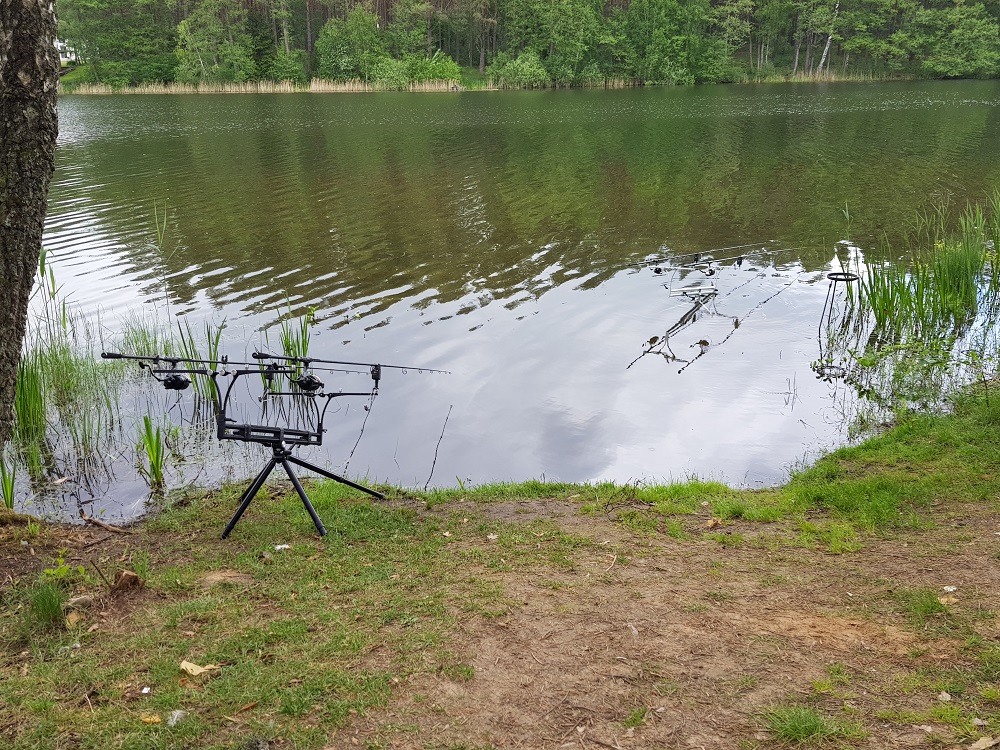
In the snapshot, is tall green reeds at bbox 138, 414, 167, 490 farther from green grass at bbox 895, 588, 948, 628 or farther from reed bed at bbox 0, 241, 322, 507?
green grass at bbox 895, 588, 948, 628

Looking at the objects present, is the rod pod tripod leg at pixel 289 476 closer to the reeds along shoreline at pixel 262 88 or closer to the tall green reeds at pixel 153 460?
the tall green reeds at pixel 153 460

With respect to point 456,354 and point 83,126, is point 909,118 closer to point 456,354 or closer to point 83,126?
point 456,354

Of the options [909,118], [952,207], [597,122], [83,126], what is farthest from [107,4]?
[952,207]

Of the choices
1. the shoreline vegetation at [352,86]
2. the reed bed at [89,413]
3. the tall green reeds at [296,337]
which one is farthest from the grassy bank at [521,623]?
the shoreline vegetation at [352,86]

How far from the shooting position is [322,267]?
45.9ft

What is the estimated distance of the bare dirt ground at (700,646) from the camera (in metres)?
3.29

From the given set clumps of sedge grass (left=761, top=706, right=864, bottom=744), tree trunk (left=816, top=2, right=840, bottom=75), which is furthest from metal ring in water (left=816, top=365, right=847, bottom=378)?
tree trunk (left=816, top=2, right=840, bottom=75)

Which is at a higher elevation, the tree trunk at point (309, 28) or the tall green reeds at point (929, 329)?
the tree trunk at point (309, 28)

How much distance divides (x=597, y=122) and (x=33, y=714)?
116 feet

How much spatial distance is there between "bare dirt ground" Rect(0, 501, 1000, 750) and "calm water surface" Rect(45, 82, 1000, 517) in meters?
2.37

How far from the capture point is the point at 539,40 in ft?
209

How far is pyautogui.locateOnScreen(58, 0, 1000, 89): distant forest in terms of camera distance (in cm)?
5888

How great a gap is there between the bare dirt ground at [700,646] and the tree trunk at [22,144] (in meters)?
1.63

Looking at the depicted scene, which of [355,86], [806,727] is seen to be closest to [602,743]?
[806,727]
